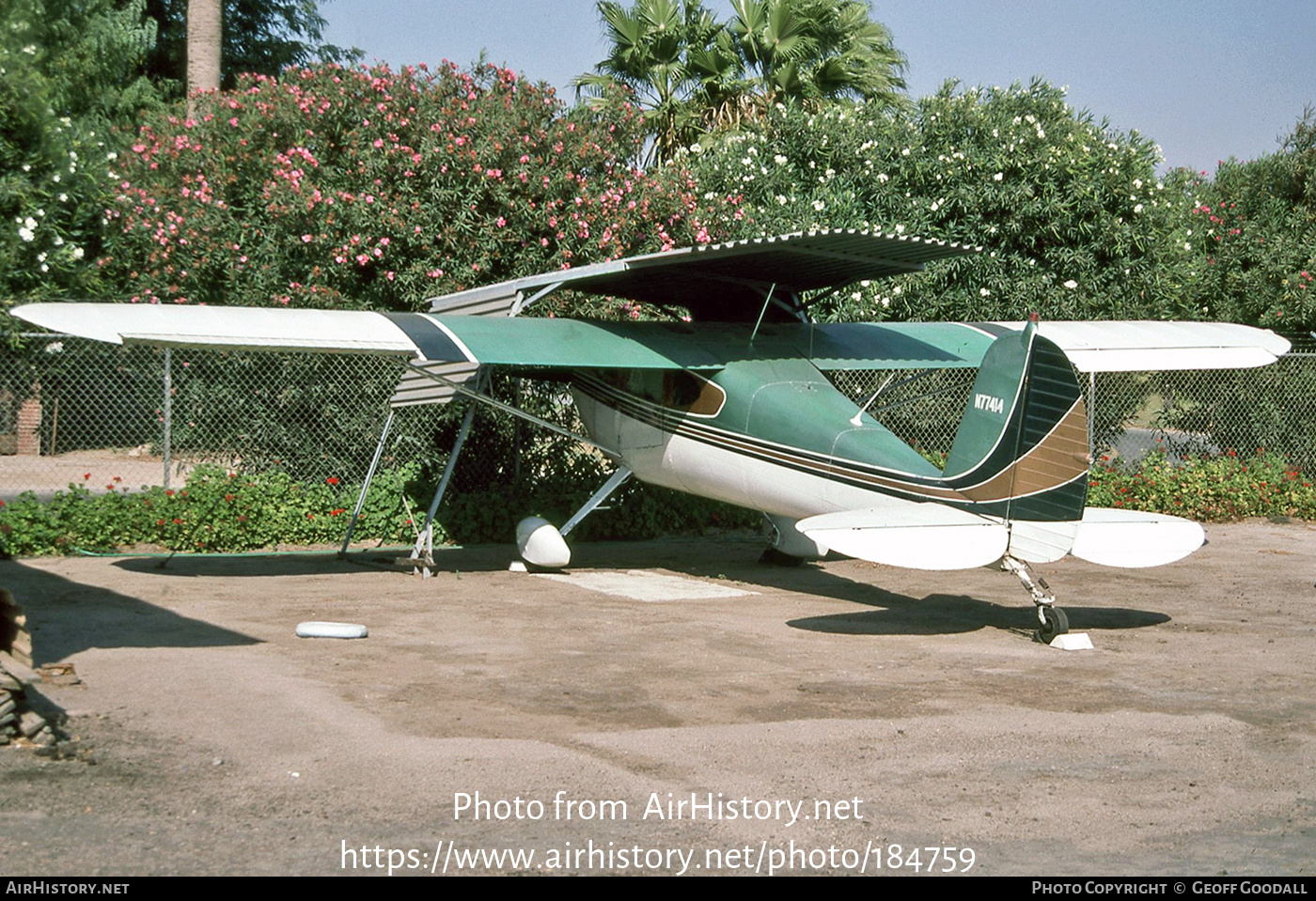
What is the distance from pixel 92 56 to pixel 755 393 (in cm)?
1947

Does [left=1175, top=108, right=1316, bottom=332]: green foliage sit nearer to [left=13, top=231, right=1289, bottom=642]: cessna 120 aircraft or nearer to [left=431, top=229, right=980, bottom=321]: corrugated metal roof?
[left=13, top=231, right=1289, bottom=642]: cessna 120 aircraft

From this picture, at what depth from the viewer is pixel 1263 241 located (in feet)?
73.2

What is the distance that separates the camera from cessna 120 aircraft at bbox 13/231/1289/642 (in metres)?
9.05

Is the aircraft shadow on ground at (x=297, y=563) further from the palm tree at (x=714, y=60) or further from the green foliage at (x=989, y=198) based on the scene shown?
the palm tree at (x=714, y=60)

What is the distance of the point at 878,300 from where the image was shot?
720 inches

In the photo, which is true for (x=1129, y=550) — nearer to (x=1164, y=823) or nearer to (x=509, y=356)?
(x=1164, y=823)

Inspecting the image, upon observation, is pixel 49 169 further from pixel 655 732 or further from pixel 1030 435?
pixel 655 732

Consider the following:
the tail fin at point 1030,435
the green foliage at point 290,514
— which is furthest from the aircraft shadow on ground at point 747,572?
the tail fin at point 1030,435

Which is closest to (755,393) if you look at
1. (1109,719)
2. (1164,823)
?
(1109,719)

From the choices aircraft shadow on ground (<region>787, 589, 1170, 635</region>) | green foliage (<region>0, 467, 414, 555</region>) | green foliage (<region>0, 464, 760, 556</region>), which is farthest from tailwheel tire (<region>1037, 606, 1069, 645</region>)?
green foliage (<region>0, 467, 414, 555</region>)

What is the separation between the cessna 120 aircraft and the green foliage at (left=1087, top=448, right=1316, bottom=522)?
398 centimetres

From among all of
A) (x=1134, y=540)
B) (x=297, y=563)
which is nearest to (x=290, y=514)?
(x=297, y=563)

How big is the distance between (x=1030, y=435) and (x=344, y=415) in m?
9.28

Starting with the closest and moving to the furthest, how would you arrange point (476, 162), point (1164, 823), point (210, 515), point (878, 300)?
point (1164, 823), point (210, 515), point (476, 162), point (878, 300)
